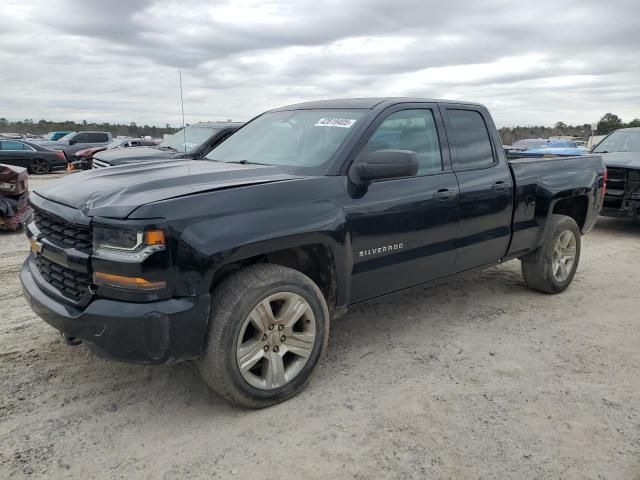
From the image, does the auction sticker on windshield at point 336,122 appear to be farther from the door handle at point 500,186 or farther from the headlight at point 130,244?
the headlight at point 130,244

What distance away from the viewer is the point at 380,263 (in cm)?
362

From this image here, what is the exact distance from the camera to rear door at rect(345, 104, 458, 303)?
350cm

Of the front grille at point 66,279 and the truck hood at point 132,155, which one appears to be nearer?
the front grille at point 66,279

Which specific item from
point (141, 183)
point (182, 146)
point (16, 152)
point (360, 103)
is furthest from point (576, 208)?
point (16, 152)

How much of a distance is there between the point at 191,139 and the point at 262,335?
835cm

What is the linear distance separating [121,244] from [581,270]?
5.60 meters

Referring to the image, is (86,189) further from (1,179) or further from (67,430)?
(1,179)

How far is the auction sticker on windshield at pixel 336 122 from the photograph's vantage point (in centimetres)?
372

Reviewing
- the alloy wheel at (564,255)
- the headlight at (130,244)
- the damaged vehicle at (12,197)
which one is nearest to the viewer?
the headlight at (130,244)

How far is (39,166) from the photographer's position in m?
19.6

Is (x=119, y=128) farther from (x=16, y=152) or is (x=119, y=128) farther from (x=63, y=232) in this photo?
(x=63, y=232)

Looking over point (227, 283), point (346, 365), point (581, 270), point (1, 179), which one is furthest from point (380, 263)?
point (1, 179)

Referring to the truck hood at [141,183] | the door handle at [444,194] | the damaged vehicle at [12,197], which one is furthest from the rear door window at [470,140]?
A: the damaged vehicle at [12,197]

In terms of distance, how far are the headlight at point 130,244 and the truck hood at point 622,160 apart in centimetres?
824
